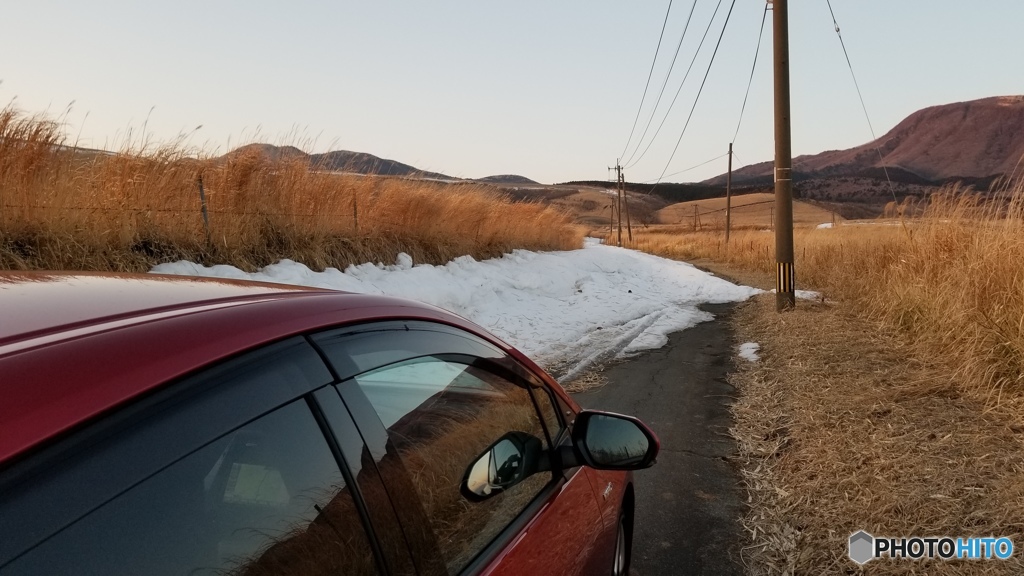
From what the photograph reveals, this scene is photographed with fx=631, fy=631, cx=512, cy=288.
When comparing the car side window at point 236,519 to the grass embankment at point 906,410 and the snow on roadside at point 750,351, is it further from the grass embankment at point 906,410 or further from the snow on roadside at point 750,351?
the snow on roadside at point 750,351

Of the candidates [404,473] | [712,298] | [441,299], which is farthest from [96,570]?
[712,298]

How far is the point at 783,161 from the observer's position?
11594mm

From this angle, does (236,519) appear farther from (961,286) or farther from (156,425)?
(961,286)

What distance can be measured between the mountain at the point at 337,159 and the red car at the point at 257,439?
8.63m

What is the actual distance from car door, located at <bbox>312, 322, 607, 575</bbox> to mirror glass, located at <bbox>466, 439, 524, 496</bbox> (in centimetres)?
2

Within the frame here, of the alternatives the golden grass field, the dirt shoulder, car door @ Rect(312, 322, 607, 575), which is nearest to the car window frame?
car door @ Rect(312, 322, 607, 575)

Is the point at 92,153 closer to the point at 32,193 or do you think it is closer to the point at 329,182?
the point at 32,193

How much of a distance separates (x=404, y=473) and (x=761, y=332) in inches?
372

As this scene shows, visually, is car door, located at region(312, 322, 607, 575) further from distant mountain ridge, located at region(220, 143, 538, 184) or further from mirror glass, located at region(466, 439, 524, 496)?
distant mountain ridge, located at region(220, 143, 538, 184)

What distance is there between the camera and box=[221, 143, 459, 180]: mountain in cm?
963

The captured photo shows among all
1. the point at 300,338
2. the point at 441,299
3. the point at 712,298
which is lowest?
the point at 712,298

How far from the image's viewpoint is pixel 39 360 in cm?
82

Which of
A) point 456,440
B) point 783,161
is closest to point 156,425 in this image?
point 456,440

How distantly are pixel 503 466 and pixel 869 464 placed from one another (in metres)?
3.39
